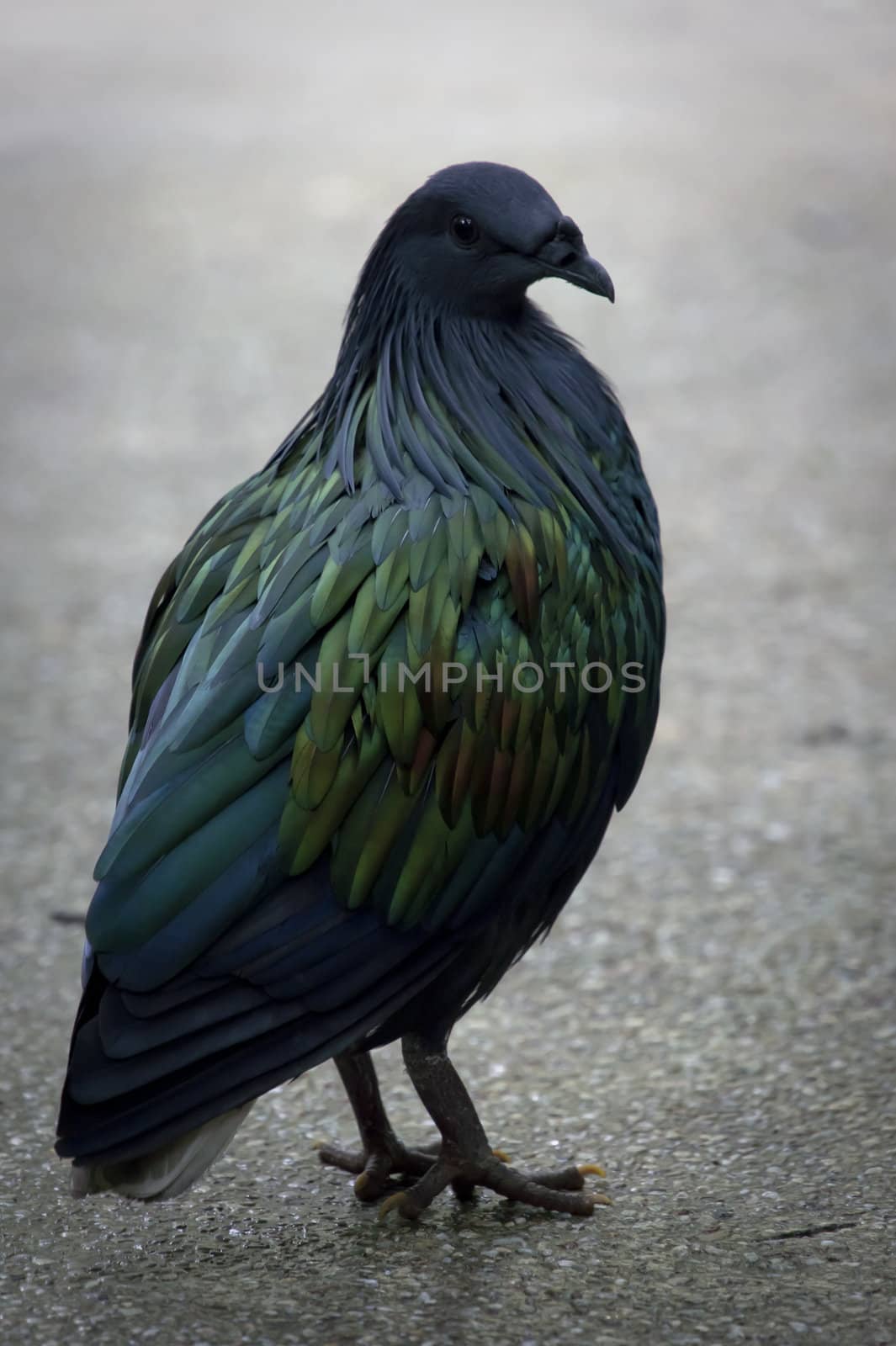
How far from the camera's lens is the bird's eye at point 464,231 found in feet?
9.46

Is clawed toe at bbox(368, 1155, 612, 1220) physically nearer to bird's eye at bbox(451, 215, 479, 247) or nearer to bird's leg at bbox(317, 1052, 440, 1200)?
bird's leg at bbox(317, 1052, 440, 1200)

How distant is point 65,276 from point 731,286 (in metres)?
4.11

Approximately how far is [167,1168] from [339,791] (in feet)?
2.10

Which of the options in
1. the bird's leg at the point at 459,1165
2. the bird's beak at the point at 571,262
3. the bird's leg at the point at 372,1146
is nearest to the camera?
the bird's beak at the point at 571,262

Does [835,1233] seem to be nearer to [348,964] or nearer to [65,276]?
[348,964]

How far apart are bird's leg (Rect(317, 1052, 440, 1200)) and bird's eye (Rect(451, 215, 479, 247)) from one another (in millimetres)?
1462

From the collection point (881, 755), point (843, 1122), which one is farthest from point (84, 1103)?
point (881, 755)

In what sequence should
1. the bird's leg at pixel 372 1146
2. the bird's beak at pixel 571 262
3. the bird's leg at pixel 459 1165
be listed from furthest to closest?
the bird's leg at pixel 372 1146
the bird's leg at pixel 459 1165
the bird's beak at pixel 571 262

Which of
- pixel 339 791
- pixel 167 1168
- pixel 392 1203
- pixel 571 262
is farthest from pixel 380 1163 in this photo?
pixel 571 262

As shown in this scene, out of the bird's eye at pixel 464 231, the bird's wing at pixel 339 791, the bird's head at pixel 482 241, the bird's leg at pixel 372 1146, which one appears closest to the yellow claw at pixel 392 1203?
the bird's leg at pixel 372 1146

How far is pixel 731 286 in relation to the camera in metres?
9.98

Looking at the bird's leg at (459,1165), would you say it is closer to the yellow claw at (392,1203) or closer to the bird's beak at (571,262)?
the yellow claw at (392,1203)

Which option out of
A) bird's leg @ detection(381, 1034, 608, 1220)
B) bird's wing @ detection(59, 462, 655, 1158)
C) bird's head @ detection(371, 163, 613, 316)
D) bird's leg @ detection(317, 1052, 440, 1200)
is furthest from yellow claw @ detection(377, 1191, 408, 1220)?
bird's head @ detection(371, 163, 613, 316)

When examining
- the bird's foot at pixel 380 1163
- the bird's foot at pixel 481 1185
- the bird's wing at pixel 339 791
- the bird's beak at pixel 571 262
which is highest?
the bird's beak at pixel 571 262
